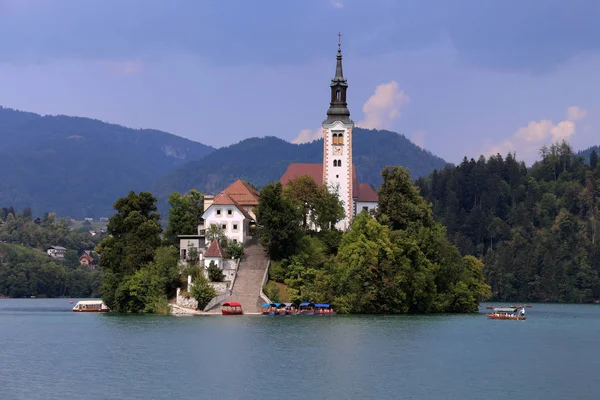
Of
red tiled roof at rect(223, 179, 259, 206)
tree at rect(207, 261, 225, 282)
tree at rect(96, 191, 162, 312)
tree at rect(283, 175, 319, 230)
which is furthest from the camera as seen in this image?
red tiled roof at rect(223, 179, 259, 206)

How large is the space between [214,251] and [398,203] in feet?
67.3

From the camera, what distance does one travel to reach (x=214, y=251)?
10144 cm

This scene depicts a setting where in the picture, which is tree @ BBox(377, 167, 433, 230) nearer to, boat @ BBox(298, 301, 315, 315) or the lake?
boat @ BBox(298, 301, 315, 315)

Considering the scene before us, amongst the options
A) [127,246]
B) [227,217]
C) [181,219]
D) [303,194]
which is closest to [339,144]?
[303,194]

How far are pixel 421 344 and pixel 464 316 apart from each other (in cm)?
3340

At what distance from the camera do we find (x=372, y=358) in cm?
6156

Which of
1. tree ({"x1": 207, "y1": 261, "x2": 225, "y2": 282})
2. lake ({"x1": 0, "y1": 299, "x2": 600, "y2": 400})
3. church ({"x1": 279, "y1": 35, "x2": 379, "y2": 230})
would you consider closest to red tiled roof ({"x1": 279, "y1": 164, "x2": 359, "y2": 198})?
church ({"x1": 279, "y1": 35, "x2": 379, "y2": 230})

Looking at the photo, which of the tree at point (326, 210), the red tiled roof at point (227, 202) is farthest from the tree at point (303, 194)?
the red tiled roof at point (227, 202)

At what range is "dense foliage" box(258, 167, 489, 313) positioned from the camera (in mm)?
97250

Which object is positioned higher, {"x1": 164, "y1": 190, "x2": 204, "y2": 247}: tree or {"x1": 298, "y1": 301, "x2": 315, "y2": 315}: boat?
{"x1": 164, "y1": 190, "x2": 204, "y2": 247}: tree

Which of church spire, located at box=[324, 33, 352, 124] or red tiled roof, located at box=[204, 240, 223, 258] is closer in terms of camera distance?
red tiled roof, located at box=[204, 240, 223, 258]

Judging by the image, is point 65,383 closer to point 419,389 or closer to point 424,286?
point 419,389

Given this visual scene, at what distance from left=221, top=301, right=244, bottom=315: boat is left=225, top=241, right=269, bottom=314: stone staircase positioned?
0.88m

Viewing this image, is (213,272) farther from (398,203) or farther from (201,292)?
(398,203)
